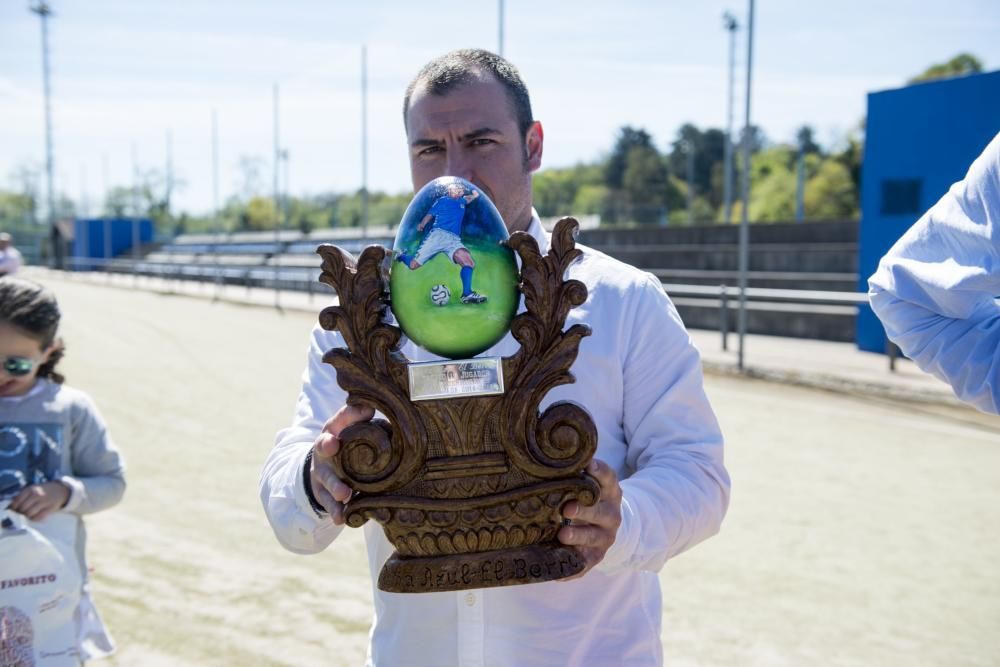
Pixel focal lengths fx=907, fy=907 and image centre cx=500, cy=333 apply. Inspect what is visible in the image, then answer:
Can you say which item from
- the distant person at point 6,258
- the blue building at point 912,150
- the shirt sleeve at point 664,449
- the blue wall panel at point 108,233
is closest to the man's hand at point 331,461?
the shirt sleeve at point 664,449

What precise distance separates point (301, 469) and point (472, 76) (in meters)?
0.84

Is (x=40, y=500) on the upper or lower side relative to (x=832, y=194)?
lower

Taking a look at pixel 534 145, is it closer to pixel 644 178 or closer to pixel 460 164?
pixel 460 164

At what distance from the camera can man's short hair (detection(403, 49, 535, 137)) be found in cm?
182

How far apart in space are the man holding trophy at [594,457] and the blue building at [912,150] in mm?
12129

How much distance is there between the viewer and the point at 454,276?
1.58 m

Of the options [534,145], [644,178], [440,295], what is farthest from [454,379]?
[644,178]

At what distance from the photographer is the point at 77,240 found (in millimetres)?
51531

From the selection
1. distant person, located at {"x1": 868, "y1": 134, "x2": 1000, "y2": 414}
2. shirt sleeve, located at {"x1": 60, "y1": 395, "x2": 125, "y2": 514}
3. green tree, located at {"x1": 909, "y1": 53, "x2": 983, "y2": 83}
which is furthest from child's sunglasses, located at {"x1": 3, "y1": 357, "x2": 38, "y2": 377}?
green tree, located at {"x1": 909, "y1": 53, "x2": 983, "y2": 83}

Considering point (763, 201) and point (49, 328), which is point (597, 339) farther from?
point (763, 201)

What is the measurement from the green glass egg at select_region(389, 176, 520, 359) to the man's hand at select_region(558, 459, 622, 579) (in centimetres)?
32

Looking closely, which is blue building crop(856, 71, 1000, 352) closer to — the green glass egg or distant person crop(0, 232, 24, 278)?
distant person crop(0, 232, 24, 278)

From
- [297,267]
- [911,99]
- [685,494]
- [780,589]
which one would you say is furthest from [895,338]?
[297,267]

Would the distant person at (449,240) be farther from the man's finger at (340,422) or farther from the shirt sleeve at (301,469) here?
the shirt sleeve at (301,469)
